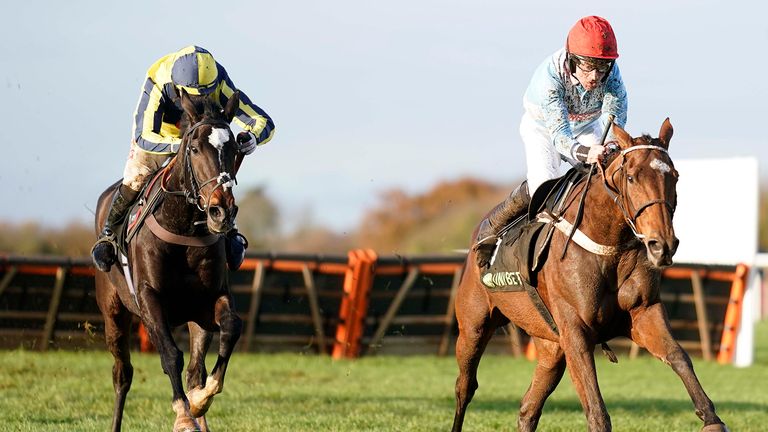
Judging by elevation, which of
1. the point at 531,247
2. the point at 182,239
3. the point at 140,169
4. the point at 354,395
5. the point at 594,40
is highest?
the point at 594,40

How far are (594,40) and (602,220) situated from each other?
1.11 meters

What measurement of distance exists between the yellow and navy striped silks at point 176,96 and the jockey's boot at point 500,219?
1637 millimetres

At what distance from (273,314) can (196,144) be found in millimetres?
9748

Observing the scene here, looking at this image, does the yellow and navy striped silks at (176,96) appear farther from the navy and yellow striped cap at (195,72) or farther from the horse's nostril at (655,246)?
the horse's nostril at (655,246)

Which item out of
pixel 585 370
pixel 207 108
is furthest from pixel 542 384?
pixel 207 108

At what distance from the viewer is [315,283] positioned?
16812mm

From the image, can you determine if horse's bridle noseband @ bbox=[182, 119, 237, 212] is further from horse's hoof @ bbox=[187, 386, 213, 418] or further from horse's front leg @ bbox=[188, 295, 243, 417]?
horse's hoof @ bbox=[187, 386, 213, 418]

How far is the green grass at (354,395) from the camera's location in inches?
378

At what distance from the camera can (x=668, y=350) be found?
248 inches

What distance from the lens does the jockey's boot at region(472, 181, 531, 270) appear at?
7.87 m

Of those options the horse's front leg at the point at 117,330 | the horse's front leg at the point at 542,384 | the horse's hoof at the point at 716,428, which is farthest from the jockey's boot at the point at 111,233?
the horse's hoof at the point at 716,428

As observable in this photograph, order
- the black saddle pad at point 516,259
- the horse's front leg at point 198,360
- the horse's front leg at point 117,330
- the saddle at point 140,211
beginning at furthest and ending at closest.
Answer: the horse's front leg at point 117,330 < the horse's front leg at point 198,360 < the saddle at point 140,211 < the black saddle pad at point 516,259

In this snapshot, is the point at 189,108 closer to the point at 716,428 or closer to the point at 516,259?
the point at 516,259

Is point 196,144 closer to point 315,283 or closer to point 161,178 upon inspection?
point 161,178
